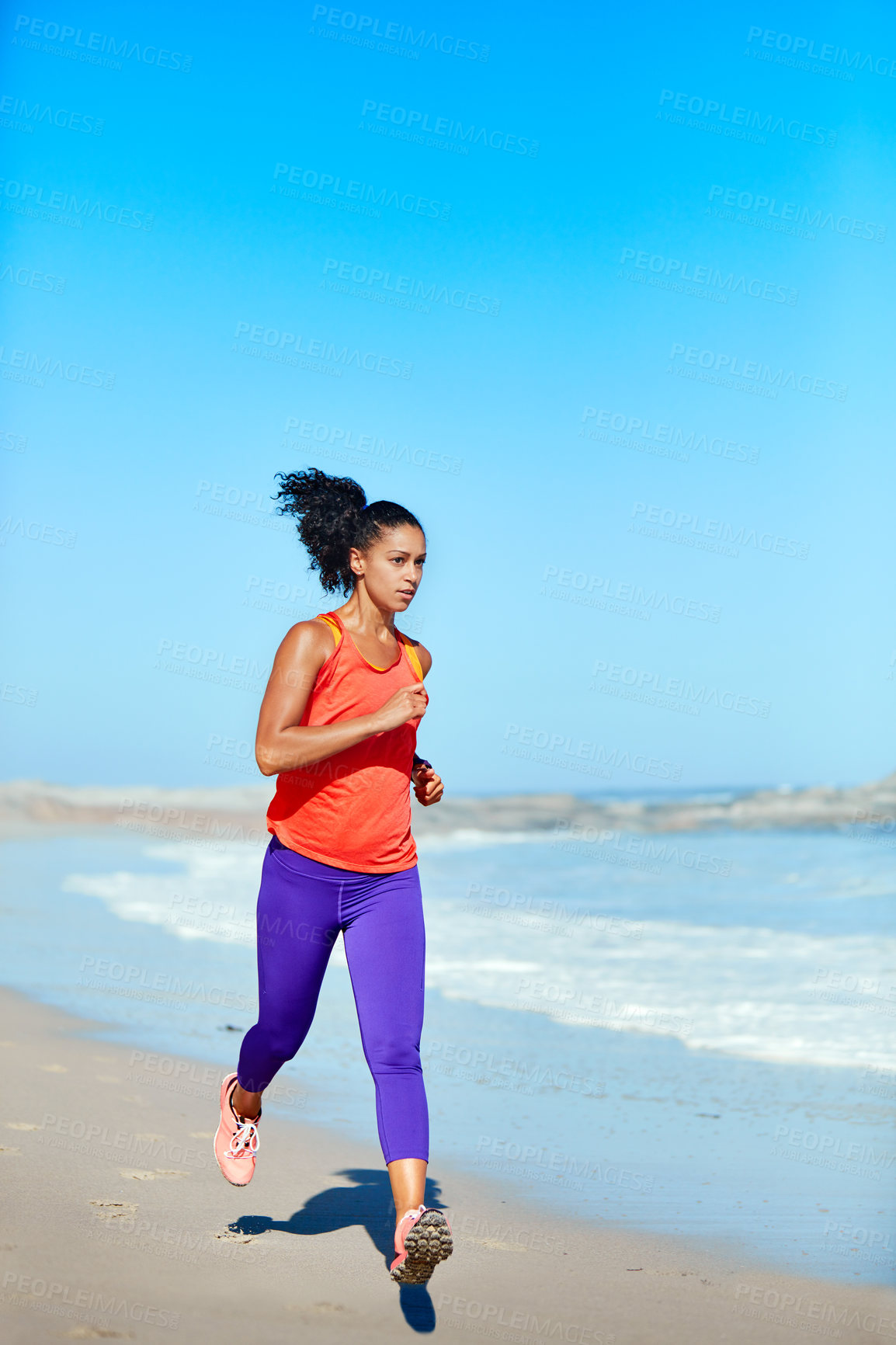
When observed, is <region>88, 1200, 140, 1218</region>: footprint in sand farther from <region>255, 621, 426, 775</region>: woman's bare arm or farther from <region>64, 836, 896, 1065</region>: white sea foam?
<region>64, 836, 896, 1065</region>: white sea foam

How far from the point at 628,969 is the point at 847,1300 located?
215 inches

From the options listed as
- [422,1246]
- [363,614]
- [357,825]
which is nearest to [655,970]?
[357,825]

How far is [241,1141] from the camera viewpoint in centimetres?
369

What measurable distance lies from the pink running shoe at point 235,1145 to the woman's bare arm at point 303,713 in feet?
4.01

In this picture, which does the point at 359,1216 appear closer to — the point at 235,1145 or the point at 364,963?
the point at 235,1145

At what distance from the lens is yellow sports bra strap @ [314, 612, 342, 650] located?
3.29 m

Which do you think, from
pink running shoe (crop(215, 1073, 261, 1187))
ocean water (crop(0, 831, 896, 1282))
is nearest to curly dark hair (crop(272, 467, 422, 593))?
pink running shoe (crop(215, 1073, 261, 1187))

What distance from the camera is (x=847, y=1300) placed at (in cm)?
319

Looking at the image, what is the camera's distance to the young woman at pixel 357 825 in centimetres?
314

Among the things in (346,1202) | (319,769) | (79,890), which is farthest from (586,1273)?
(79,890)

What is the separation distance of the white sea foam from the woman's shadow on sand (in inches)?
112

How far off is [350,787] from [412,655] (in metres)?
0.48

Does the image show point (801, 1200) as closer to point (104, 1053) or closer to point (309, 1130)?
point (309, 1130)

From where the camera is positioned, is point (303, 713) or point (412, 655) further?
point (412, 655)
